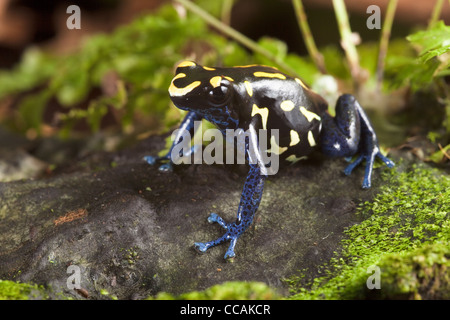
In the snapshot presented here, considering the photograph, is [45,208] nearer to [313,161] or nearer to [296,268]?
[296,268]

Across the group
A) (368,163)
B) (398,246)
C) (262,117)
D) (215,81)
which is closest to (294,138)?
(262,117)

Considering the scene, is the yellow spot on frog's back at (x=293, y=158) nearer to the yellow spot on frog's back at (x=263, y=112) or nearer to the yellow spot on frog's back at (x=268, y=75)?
the yellow spot on frog's back at (x=263, y=112)

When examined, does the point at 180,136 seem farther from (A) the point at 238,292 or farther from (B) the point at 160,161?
(A) the point at 238,292

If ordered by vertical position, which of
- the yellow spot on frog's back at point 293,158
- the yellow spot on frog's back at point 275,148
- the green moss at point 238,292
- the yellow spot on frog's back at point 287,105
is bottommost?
the green moss at point 238,292

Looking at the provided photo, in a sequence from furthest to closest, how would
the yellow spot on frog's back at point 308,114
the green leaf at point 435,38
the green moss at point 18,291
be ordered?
the yellow spot on frog's back at point 308,114 → the green leaf at point 435,38 → the green moss at point 18,291

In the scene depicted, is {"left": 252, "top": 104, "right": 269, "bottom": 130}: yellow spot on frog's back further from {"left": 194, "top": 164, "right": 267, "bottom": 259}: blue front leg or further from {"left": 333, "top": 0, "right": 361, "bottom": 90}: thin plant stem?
{"left": 333, "top": 0, "right": 361, "bottom": 90}: thin plant stem

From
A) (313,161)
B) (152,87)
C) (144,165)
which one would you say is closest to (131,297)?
(144,165)

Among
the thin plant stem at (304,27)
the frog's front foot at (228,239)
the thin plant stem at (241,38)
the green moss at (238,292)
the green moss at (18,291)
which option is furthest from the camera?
the thin plant stem at (304,27)

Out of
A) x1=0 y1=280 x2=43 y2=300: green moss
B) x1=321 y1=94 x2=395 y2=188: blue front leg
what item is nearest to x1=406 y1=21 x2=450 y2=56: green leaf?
x1=321 y1=94 x2=395 y2=188: blue front leg

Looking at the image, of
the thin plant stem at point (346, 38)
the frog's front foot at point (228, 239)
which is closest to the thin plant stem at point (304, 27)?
the thin plant stem at point (346, 38)
